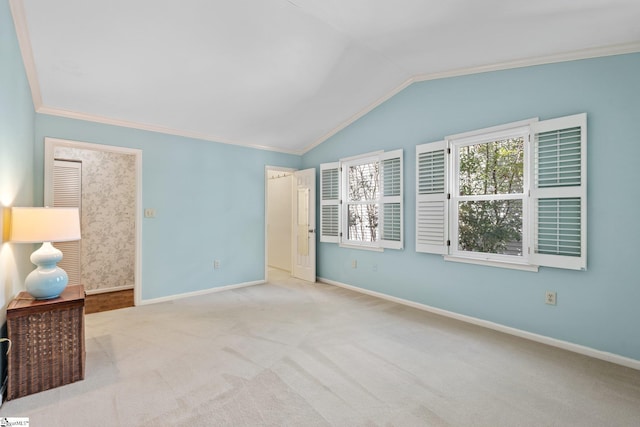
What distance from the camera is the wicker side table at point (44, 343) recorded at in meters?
2.04

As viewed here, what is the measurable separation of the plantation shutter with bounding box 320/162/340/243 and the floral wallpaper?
3174mm

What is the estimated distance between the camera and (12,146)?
89.1 inches

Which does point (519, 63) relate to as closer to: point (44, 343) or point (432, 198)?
point (432, 198)

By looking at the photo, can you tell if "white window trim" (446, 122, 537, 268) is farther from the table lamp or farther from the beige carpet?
the table lamp

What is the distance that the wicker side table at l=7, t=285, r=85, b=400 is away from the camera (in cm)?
204

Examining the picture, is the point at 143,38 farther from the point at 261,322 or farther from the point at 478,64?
the point at 478,64

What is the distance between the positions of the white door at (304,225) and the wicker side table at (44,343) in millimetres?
3541

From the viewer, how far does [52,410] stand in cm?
193

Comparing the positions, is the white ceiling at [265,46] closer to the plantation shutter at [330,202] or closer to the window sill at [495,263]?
the plantation shutter at [330,202]

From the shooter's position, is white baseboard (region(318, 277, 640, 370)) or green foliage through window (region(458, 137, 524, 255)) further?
green foliage through window (region(458, 137, 524, 255))

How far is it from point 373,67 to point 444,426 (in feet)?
11.3

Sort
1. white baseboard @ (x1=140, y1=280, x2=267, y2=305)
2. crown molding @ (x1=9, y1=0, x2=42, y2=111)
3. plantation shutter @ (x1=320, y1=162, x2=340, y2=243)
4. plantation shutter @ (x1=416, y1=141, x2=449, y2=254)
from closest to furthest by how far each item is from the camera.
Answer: crown molding @ (x1=9, y1=0, x2=42, y2=111) → plantation shutter @ (x1=416, y1=141, x2=449, y2=254) → white baseboard @ (x1=140, y1=280, x2=267, y2=305) → plantation shutter @ (x1=320, y1=162, x2=340, y2=243)

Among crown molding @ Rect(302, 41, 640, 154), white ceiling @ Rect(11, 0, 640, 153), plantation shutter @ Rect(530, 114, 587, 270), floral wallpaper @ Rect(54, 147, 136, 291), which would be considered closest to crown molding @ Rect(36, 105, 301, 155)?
white ceiling @ Rect(11, 0, 640, 153)

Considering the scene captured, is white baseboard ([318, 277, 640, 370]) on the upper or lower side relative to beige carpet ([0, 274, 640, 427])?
upper
